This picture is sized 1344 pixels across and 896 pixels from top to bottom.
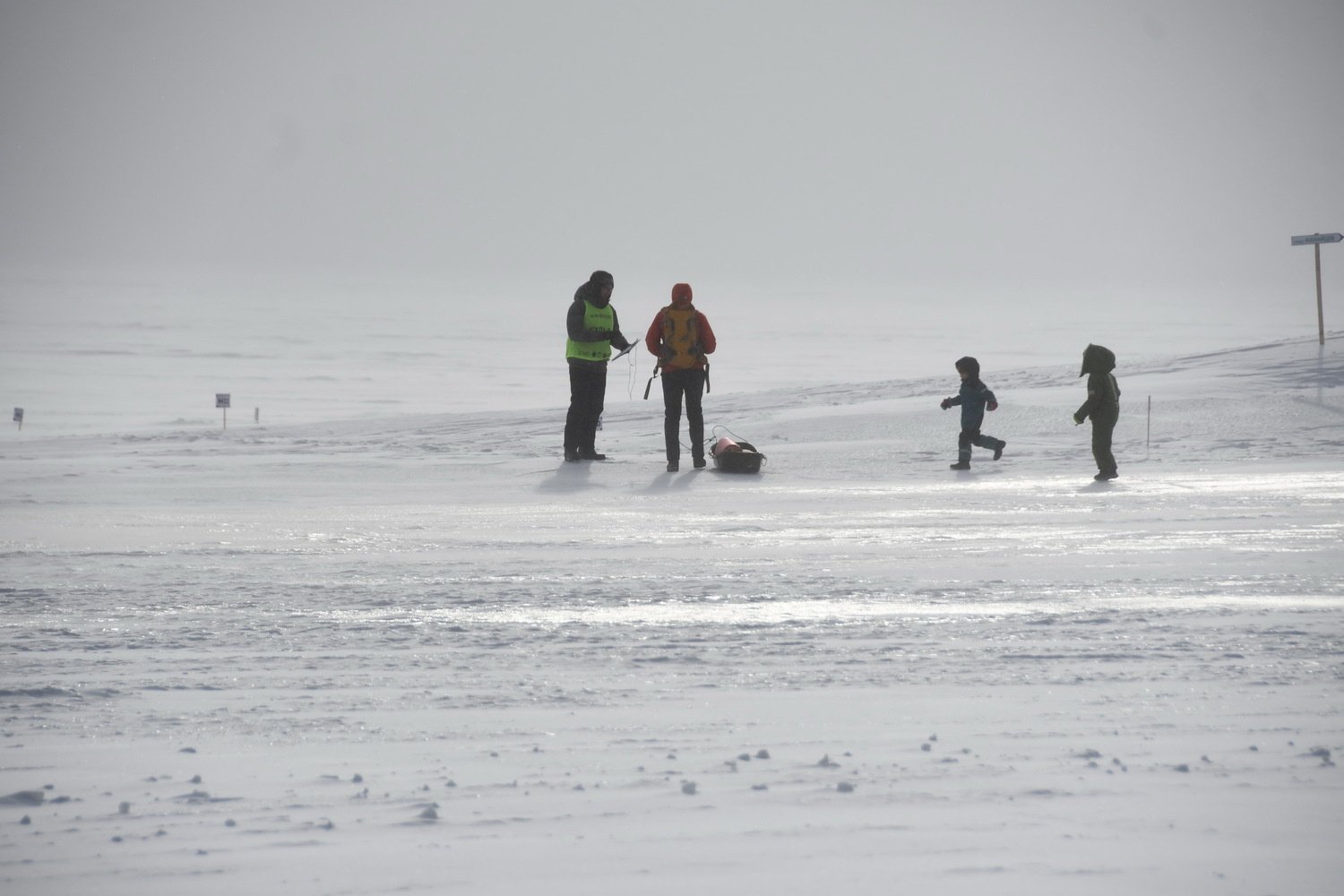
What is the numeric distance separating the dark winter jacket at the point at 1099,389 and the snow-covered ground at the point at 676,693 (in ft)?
3.64

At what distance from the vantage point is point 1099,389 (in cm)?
1032

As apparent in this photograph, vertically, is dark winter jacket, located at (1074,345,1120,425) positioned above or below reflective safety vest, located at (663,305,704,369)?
below

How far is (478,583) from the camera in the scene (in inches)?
235

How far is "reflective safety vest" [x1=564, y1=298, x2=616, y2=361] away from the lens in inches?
425

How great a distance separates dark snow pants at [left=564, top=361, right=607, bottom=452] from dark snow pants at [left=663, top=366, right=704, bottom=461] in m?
0.56

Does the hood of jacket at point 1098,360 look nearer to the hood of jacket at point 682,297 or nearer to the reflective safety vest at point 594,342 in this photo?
the hood of jacket at point 682,297

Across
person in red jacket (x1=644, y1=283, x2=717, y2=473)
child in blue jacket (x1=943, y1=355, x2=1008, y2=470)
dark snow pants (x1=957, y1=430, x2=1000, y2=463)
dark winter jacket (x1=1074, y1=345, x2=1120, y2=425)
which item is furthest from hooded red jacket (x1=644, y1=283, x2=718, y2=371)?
dark winter jacket (x1=1074, y1=345, x2=1120, y2=425)

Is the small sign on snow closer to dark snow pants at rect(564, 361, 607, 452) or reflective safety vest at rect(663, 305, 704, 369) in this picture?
reflective safety vest at rect(663, 305, 704, 369)

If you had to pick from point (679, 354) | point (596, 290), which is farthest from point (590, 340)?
point (679, 354)

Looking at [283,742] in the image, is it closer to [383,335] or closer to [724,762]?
[724,762]

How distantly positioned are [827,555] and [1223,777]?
338 centimetres

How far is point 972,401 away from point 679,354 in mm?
2483

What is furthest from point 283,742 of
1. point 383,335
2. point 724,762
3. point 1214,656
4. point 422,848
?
point 383,335

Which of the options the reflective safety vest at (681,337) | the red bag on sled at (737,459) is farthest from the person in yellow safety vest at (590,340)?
the red bag on sled at (737,459)
